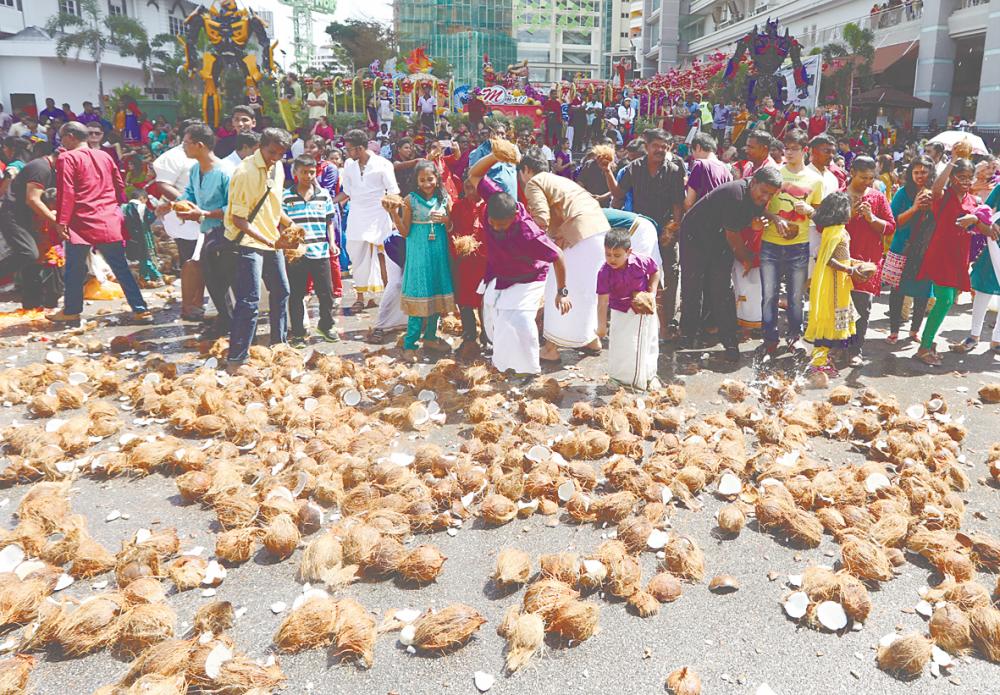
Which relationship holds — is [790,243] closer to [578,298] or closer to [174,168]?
[578,298]

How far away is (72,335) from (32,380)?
1528 mm

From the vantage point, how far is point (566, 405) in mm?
5320

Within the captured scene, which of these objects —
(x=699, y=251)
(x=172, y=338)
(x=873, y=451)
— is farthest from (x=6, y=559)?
(x=699, y=251)

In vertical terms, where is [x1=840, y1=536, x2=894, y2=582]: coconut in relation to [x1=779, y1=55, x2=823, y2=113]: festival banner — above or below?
below

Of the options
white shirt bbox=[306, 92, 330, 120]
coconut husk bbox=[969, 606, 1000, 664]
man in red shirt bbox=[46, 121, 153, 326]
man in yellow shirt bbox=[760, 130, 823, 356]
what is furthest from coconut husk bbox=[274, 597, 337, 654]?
white shirt bbox=[306, 92, 330, 120]

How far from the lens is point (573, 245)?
616cm

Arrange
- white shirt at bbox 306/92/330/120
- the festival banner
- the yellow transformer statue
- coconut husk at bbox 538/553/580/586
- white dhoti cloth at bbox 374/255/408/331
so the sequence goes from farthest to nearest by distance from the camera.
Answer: the yellow transformer statue, white shirt at bbox 306/92/330/120, the festival banner, white dhoti cloth at bbox 374/255/408/331, coconut husk at bbox 538/553/580/586

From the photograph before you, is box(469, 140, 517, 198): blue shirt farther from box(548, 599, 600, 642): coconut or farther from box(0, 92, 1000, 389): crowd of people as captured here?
box(548, 599, 600, 642): coconut

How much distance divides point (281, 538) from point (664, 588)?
171 centimetres

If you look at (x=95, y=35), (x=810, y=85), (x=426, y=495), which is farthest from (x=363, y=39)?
(x=426, y=495)

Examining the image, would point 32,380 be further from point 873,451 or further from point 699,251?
point 873,451

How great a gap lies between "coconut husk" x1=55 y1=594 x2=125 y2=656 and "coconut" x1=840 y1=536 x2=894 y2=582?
3.00m

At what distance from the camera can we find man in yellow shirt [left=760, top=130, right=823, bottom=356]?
6.03 meters

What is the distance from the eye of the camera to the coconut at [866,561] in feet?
10.4
